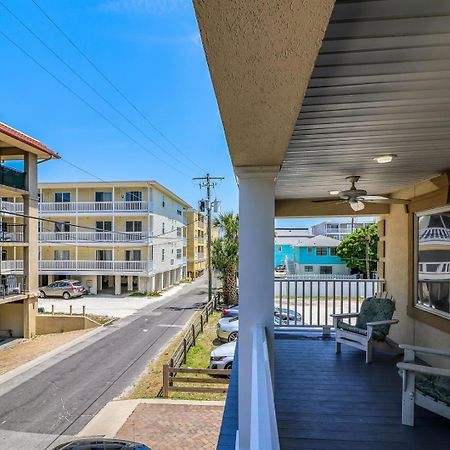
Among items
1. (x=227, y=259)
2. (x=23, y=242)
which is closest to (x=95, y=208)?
(x=23, y=242)

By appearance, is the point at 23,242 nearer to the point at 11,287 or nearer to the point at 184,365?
the point at 11,287

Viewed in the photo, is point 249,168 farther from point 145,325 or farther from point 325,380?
point 145,325

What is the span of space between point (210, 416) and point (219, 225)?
45.4ft

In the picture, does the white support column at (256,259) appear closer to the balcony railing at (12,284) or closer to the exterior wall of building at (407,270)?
the exterior wall of building at (407,270)

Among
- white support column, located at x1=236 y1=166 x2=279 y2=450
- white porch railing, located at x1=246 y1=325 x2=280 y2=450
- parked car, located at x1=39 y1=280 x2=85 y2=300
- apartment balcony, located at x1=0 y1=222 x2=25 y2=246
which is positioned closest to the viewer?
white porch railing, located at x1=246 y1=325 x2=280 y2=450

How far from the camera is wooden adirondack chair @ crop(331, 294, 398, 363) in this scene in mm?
4461

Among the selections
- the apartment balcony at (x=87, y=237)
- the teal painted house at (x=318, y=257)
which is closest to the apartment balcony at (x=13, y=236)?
the apartment balcony at (x=87, y=237)

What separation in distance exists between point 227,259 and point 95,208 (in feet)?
31.1

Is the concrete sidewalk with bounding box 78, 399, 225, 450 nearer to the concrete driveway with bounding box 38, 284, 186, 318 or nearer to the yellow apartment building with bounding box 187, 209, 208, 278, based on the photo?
the concrete driveway with bounding box 38, 284, 186, 318

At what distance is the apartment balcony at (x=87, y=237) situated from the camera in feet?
73.7

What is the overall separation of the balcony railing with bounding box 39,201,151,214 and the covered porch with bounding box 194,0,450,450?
1799 centimetres

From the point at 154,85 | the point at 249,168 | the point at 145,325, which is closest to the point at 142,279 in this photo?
the point at 145,325

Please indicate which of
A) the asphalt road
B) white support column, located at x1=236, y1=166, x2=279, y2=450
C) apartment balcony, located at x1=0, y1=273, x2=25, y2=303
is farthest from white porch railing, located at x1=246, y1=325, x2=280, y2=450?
apartment balcony, located at x1=0, y1=273, x2=25, y2=303

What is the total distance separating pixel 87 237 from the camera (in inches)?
898
